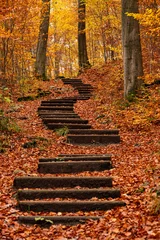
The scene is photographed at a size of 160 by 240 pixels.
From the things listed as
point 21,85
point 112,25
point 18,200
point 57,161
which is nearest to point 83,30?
point 112,25

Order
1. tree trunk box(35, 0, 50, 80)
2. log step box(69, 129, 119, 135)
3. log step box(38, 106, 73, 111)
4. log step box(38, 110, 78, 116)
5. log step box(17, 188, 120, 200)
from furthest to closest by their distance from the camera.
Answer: tree trunk box(35, 0, 50, 80), log step box(38, 106, 73, 111), log step box(38, 110, 78, 116), log step box(69, 129, 119, 135), log step box(17, 188, 120, 200)

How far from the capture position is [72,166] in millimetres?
7605

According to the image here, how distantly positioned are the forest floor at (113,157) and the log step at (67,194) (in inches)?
9.7

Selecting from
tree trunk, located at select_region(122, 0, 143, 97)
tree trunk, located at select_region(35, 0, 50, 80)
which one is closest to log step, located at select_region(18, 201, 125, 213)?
tree trunk, located at select_region(122, 0, 143, 97)

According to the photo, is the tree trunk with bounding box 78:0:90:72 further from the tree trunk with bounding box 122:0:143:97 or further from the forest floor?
the tree trunk with bounding box 122:0:143:97

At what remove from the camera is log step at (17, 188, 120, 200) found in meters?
6.30

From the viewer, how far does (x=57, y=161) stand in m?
8.00

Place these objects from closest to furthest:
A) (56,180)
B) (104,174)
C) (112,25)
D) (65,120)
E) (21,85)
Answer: (56,180)
(104,174)
(65,120)
(21,85)
(112,25)

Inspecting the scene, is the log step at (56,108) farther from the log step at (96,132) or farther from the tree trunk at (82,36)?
the tree trunk at (82,36)

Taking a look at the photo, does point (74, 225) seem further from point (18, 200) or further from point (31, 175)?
point (31, 175)

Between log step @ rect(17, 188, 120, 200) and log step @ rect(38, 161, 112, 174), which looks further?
log step @ rect(38, 161, 112, 174)

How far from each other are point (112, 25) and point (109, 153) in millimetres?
17248

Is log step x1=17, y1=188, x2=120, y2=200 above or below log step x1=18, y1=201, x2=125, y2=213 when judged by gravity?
above

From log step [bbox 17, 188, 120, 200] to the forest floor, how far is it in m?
0.25
